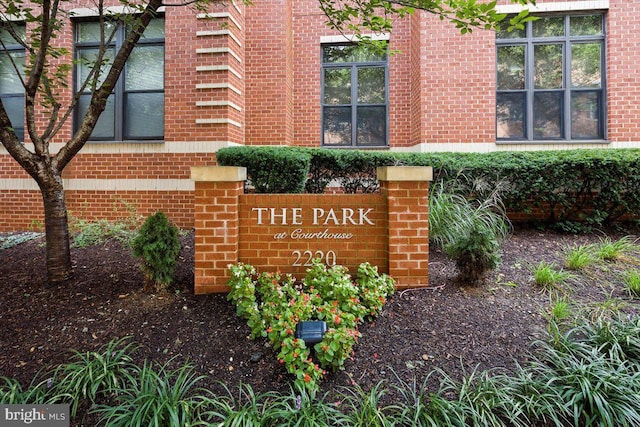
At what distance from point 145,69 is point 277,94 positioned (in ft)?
8.85

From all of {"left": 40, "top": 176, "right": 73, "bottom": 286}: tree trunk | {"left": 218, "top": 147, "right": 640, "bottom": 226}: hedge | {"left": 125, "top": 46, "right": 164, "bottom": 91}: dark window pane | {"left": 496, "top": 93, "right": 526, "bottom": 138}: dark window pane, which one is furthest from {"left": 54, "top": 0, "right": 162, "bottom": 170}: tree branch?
{"left": 496, "top": 93, "right": 526, "bottom": 138}: dark window pane

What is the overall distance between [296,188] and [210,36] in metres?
3.49

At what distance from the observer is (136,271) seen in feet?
14.3

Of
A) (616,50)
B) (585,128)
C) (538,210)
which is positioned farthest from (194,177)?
(616,50)

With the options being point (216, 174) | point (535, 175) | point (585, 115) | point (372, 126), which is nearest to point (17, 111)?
point (216, 174)

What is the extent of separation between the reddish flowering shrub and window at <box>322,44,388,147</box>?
235 inches

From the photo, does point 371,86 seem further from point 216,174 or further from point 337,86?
point 216,174

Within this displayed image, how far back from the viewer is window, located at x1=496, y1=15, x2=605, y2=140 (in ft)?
26.2

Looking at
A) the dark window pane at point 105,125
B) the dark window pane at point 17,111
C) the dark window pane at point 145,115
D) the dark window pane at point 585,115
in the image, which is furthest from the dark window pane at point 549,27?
the dark window pane at point 17,111

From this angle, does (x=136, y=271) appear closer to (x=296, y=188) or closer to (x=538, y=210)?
(x=296, y=188)

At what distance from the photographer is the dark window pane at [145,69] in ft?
25.3

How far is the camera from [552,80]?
813 centimetres

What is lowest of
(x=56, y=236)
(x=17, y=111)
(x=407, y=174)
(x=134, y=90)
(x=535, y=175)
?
(x=56, y=236)

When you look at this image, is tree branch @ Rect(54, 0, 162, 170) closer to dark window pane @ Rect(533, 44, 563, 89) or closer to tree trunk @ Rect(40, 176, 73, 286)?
tree trunk @ Rect(40, 176, 73, 286)
